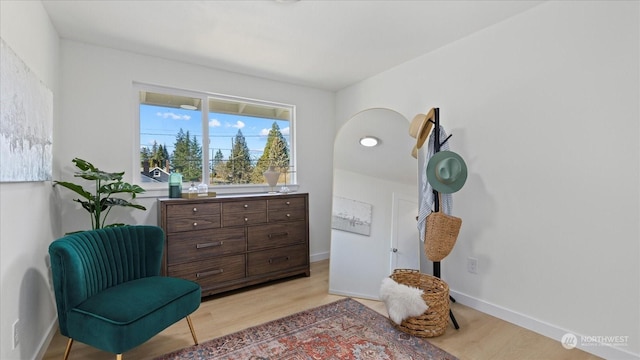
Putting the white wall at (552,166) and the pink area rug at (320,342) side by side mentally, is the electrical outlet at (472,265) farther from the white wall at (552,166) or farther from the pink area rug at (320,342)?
the pink area rug at (320,342)

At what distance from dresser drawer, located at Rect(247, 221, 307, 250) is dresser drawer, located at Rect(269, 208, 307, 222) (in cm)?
6

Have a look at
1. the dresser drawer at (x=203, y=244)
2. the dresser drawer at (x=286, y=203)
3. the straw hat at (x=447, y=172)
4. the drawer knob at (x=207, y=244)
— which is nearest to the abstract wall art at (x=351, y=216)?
the dresser drawer at (x=286, y=203)

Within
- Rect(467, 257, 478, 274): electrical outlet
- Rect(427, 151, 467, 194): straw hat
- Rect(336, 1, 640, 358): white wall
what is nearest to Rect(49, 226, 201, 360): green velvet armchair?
Rect(427, 151, 467, 194): straw hat

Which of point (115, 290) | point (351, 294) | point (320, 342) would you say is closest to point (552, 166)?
point (351, 294)

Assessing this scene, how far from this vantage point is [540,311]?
7.11ft

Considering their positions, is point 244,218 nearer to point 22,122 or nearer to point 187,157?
point 187,157

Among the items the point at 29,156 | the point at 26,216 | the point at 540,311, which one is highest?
the point at 29,156

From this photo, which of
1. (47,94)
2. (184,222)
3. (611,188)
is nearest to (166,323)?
(184,222)

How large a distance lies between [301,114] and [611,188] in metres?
3.09

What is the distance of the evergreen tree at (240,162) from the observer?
355 cm

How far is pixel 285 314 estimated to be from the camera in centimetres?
247

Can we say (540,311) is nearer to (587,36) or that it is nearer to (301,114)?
(587,36)

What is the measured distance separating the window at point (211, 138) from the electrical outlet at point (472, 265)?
223cm

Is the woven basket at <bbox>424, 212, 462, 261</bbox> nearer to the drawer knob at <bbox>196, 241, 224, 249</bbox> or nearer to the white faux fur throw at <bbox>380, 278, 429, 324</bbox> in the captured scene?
the white faux fur throw at <bbox>380, 278, 429, 324</bbox>
